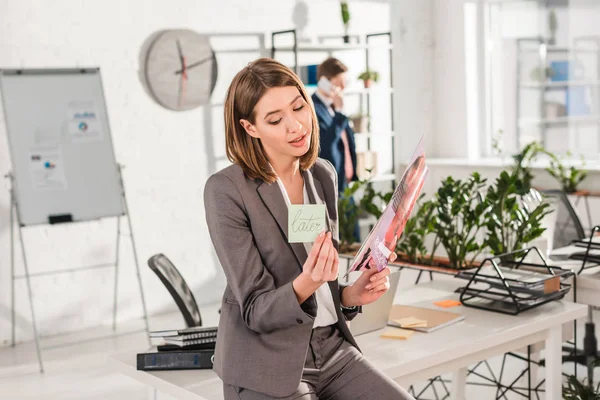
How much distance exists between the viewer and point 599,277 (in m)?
3.15

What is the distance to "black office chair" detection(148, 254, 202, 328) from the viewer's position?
323cm

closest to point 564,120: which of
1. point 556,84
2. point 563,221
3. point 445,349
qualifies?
point 556,84

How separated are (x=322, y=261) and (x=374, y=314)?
0.89m

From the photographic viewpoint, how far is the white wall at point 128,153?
17.7 feet

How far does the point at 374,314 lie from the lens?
2516 mm

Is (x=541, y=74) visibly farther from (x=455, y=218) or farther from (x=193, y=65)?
(x=455, y=218)

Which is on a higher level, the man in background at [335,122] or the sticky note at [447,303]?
the man in background at [335,122]

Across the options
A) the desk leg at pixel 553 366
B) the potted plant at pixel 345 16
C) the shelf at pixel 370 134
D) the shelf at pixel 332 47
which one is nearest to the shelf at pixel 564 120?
the shelf at pixel 370 134

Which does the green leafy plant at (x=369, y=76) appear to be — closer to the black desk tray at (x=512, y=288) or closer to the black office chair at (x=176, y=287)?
the black office chair at (x=176, y=287)

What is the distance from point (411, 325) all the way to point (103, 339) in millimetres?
3341

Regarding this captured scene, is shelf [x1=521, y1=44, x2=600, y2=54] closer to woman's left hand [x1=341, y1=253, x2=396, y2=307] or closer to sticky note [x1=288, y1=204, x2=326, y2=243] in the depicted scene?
woman's left hand [x1=341, y1=253, x2=396, y2=307]

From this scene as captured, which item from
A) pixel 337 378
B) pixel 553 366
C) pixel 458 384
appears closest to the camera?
pixel 337 378

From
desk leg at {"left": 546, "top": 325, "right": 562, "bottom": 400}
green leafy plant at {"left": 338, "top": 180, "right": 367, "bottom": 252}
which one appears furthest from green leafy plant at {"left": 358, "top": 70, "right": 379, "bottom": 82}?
desk leg at {"left": 546, "top": 325, "right": 562, "bottom": 400}

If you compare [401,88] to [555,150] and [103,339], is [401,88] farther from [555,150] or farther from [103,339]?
[103,339]
